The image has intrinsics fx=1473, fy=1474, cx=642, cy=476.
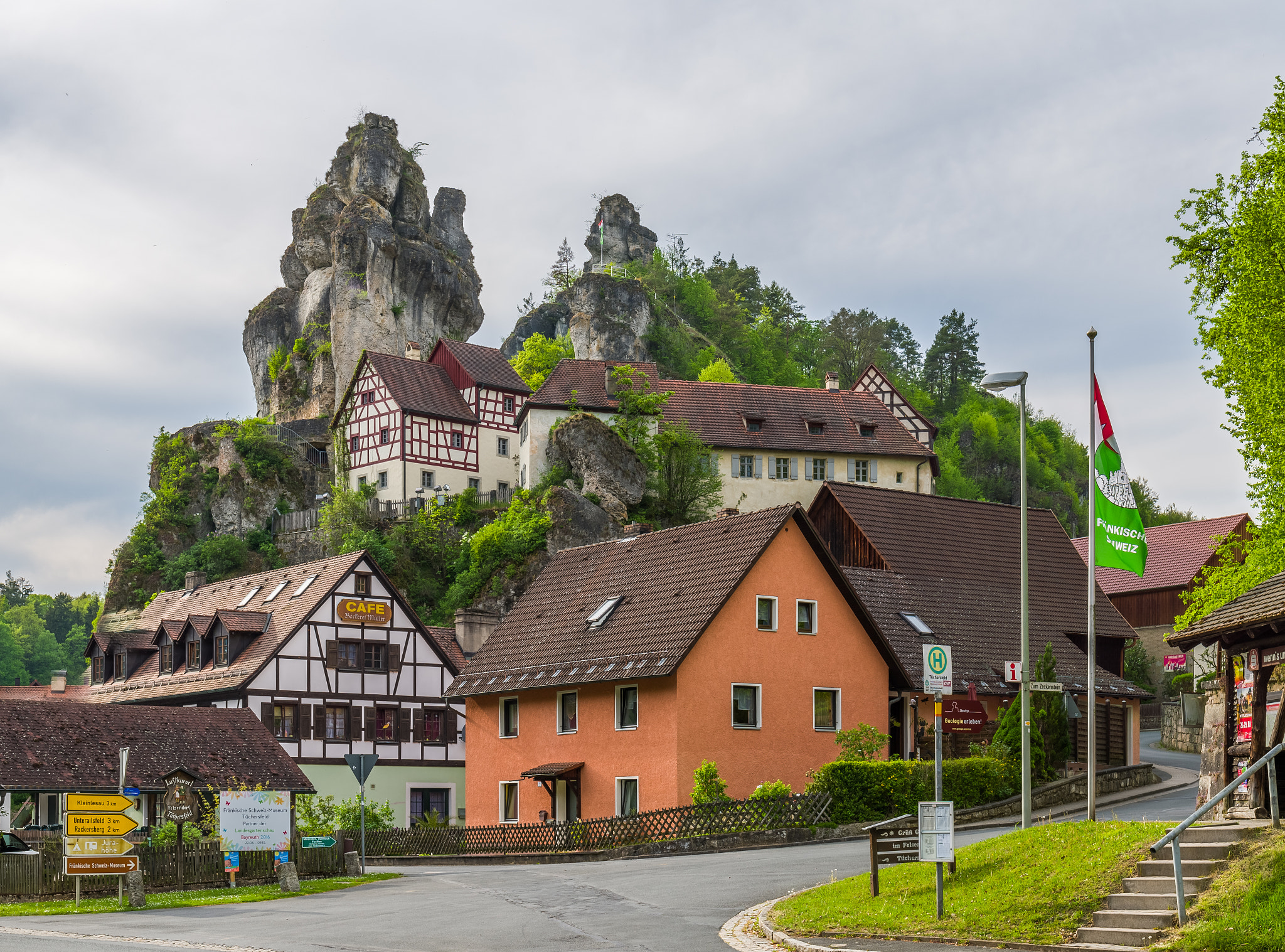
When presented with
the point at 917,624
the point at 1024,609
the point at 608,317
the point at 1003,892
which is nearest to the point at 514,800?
the point at 917,624

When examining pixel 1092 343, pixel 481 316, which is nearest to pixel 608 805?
pixel 1092 343

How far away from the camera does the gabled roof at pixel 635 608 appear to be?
36.2 m

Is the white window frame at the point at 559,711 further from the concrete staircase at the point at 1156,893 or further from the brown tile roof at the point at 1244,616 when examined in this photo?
the concrete staircase at the point at 1156,893

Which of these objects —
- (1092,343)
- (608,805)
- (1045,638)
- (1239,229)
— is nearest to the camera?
(1092,343)

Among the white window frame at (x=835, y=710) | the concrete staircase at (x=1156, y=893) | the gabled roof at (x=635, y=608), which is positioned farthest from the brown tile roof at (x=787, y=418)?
the concrete staircase at (x=1156, y=893)

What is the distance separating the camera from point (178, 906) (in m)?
25.1

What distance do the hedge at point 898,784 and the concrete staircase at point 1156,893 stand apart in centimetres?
1562

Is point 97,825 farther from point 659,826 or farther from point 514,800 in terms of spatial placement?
point 514,800

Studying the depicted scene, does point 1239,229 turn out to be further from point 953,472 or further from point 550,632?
point 953,472

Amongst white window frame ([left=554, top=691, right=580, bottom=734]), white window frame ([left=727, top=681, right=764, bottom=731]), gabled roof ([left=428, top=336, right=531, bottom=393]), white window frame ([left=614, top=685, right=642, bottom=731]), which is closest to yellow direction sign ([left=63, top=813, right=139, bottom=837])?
white window frame ([left=614, top=685, right=642, bottom=731])

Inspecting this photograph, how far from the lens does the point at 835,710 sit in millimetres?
37844

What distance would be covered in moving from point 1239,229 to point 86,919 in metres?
24.0

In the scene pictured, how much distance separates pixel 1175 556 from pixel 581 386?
32.5 m

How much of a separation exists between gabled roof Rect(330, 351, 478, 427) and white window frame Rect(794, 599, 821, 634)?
1958 inches
